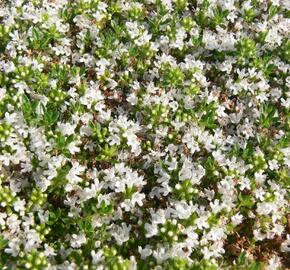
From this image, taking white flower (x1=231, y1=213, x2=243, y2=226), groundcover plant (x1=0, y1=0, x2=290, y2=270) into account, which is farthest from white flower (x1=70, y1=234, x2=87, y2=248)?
white flower (x1=231, y1=213, x2=243, y2=226)

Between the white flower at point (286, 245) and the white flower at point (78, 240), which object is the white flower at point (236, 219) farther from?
the white flower at point (78, 240)

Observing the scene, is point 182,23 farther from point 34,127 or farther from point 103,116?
point 34,127

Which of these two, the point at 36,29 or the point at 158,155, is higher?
the point at 36,29

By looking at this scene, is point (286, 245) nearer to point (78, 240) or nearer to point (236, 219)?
point (236, 219)

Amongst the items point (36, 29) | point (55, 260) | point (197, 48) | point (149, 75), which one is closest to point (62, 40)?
point (36, 29)

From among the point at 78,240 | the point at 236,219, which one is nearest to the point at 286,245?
the point at 236,219

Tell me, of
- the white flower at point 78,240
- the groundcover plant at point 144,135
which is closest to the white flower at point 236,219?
the groundcover plant at point 144,135

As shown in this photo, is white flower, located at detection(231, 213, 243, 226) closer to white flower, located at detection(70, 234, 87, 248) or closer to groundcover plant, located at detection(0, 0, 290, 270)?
groundcover plant, located at detection(0, 0, 290, 270)

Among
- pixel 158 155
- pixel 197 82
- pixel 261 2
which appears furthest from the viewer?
pixel 261 2
